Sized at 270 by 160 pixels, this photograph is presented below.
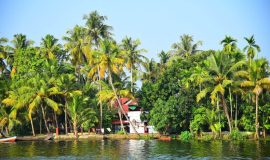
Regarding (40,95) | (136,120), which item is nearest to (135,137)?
(136,120)

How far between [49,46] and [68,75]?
34.1ft

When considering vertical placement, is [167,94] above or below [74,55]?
below

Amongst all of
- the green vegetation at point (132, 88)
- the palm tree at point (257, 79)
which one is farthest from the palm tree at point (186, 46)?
the palm tree at point (257, 79)

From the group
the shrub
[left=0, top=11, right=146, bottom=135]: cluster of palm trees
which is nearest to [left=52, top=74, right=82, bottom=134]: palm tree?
[left=0, top=11, right=146, bottom=135]: cluster of palm trees

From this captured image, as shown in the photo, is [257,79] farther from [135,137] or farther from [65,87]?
[65,87]

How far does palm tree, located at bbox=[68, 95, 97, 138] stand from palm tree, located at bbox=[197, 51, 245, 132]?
15.9 meters

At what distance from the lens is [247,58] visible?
152ft

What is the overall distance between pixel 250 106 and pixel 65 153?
872 inches

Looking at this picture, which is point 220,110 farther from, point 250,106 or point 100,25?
point 100,25

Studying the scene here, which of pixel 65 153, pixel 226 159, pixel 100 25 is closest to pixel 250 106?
pixel 226 159

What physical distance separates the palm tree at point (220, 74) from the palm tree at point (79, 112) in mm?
15920

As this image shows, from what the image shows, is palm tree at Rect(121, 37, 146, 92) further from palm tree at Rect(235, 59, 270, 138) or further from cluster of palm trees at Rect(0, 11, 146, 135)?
palm tree at Rect(235, 59, 270, 138)

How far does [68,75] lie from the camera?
2119 inches

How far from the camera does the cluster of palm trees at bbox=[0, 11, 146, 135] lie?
5059 centimetres
